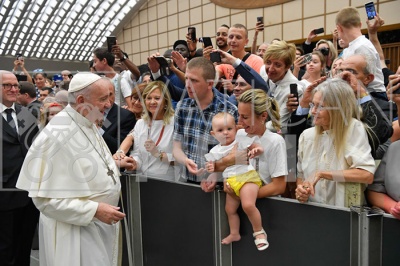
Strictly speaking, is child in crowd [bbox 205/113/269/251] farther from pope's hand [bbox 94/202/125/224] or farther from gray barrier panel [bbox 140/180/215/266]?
pope's hand [bbox 94/202/125/224]

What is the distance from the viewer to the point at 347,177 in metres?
1.94

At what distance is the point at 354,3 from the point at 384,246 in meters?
8.88

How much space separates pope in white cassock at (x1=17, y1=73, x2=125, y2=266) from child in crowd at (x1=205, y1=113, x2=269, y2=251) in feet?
2.25

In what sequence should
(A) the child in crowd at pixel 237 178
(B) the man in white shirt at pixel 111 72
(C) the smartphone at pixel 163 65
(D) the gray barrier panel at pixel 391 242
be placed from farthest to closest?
1. (B) the man in white shirt at pixel 111 72
2. (C) the smartphone at pixel 163 65
3. (A) the child in crowd at pixel 237 178
4. (D) the gray barrier panel at pixel 391 242

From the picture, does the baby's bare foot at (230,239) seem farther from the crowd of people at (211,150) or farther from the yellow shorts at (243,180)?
the yellow shorts at (243,180)

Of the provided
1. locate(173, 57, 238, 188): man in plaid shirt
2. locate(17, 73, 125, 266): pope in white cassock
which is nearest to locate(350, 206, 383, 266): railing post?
locate(173, 57, 238, 188): man in plaid shirt

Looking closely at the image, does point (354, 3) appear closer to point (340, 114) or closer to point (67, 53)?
point (340, 114)

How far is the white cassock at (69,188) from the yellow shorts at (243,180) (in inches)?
31.4

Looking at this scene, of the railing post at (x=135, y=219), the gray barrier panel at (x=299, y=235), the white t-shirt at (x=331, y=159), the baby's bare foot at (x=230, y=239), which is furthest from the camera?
the railing post at (x=135, y=219)

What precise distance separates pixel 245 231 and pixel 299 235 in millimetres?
410

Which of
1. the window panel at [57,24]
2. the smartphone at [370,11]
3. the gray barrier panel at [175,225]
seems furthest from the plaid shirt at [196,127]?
the window panel at [57,24]

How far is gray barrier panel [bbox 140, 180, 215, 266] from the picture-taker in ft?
8.46

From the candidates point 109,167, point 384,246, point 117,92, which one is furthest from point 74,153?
point 117,92

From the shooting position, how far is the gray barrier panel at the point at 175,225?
102 inches
